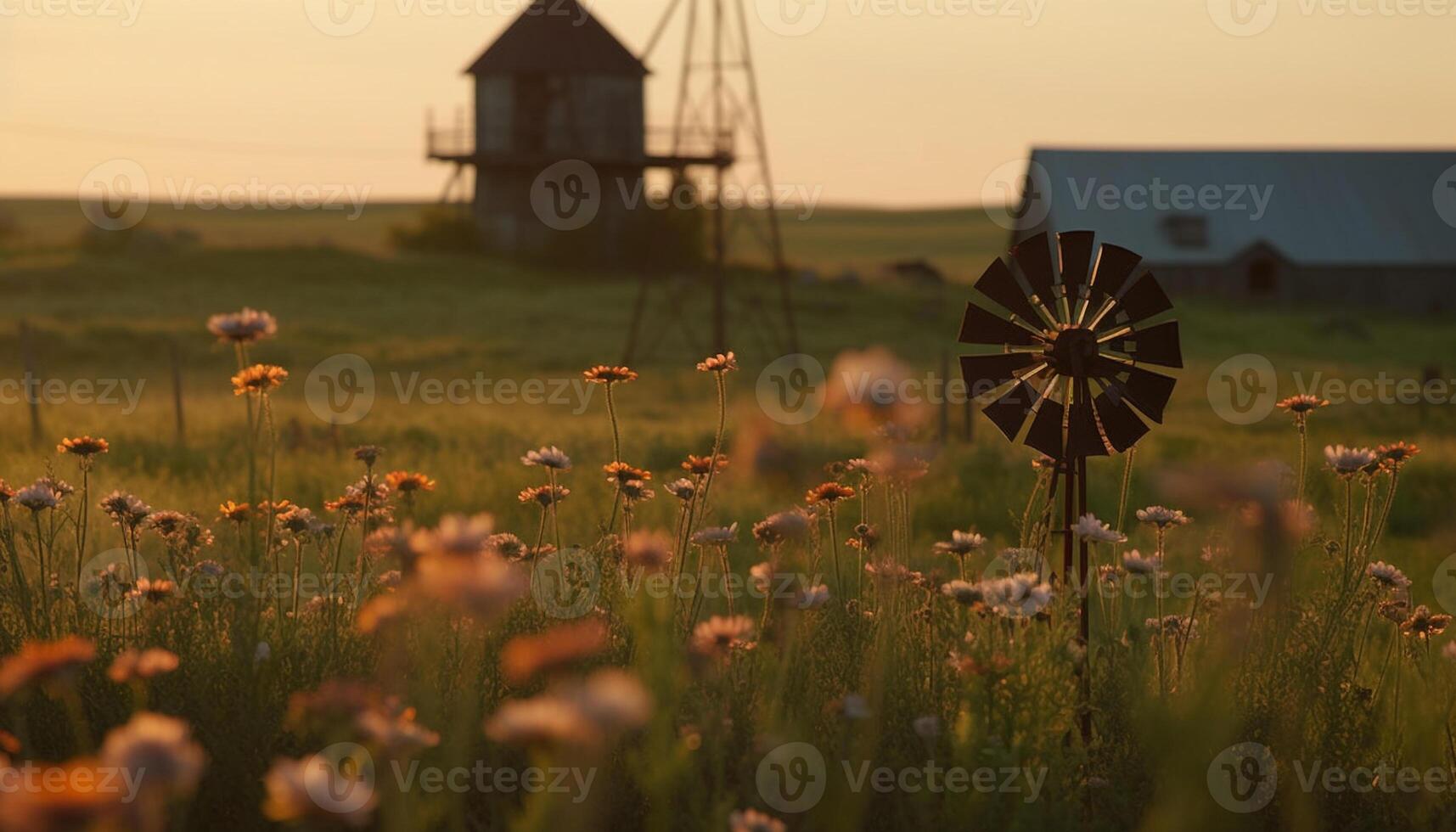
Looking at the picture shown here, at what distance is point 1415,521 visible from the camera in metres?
13.9

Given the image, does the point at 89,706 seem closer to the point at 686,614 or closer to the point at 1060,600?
the point at 686,614

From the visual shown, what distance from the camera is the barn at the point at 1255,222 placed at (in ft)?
159

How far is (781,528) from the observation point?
4.87m

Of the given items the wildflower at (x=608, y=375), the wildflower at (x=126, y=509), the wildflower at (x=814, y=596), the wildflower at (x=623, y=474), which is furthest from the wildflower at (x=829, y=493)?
the wildflower at (x=126, y=509)

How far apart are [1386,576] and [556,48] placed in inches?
1576

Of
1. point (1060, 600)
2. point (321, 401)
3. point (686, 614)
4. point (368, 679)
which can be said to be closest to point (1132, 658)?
point (1060, 600)

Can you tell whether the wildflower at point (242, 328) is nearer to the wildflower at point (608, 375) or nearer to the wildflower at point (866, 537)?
the wildflower at point (608, 375)

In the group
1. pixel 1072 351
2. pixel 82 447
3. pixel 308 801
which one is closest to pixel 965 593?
pixel 1072 351

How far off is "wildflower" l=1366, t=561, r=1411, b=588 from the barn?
139ft

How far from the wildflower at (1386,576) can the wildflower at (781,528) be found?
2.26 meters

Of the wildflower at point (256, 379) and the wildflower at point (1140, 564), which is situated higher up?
the wildflower at point (256, 379)

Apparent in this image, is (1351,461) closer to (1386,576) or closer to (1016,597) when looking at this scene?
(1386,576)

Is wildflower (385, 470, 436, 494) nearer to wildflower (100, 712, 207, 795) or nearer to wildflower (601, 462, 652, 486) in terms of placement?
wildflower (601, 462, 652, 486)

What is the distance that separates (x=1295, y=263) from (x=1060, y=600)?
46.8 m
